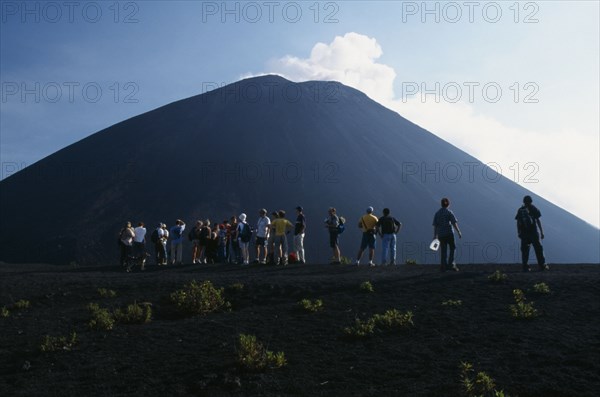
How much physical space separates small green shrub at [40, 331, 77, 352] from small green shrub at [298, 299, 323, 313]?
4145 millimetres

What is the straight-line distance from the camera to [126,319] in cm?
1104

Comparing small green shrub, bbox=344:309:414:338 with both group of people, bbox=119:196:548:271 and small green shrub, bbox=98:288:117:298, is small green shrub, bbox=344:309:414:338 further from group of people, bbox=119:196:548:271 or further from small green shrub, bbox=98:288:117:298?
small green shrub, bbox=98:288:117:298

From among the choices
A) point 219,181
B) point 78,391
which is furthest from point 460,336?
point 219,181

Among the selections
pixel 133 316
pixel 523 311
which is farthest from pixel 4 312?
pixel 523 311

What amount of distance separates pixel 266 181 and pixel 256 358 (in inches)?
2010

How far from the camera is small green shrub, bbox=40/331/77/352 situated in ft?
30.8

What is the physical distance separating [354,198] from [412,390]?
1908 inches

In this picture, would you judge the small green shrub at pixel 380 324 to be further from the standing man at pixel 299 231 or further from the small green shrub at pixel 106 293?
the standing man at pixel 299 231

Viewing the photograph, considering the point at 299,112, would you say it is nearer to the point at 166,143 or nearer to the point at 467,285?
the point at 166,143

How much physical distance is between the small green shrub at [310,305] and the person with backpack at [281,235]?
8483mm

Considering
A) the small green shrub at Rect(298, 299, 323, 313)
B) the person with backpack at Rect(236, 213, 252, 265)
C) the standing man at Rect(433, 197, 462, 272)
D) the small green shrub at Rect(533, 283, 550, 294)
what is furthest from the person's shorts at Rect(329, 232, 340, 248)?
the small green shrub at Rect(533, 283, 550, 294)

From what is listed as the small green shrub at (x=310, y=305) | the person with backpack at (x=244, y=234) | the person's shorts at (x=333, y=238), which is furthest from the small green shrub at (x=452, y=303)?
the person with backpack at (x=244, y=234)

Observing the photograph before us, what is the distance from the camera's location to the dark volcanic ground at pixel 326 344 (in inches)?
304

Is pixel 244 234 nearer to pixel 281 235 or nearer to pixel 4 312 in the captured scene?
pixel 281 235
